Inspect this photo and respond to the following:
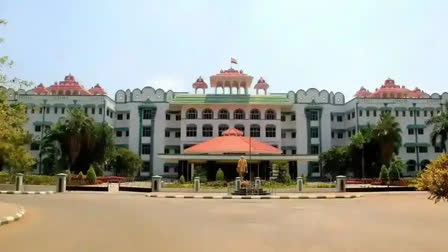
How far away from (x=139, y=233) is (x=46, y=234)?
224cm

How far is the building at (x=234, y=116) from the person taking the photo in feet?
197

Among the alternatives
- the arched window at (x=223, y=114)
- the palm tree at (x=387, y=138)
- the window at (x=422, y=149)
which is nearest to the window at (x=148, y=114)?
the arched window at (x=223, y=114)

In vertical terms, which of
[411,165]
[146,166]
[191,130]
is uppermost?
[191,130]

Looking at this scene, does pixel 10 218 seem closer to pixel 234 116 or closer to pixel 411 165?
pixel 234 116

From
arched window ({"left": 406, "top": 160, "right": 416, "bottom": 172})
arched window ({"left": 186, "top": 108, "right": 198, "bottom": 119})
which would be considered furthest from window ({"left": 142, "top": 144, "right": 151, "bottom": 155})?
arched window ({"left": 406, "top": 160, "right": 416, "bottom": 172})

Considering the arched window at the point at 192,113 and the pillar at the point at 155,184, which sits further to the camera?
the arched window at the point at 192,113

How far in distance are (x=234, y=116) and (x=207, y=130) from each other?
4420mm

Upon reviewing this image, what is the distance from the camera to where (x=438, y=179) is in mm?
12812

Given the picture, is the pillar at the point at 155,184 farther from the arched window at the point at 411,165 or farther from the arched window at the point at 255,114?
the arched window at the point at 411,165

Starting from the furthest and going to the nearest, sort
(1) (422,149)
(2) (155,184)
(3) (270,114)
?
(1) (422,149)
(3) (270,114)
(2) (155,184)

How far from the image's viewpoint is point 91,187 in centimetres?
3447

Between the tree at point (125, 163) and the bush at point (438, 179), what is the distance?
4520 cm

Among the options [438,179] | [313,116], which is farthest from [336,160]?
[438,179]

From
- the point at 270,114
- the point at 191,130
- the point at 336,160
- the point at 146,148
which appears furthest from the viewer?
the point at 146,148
